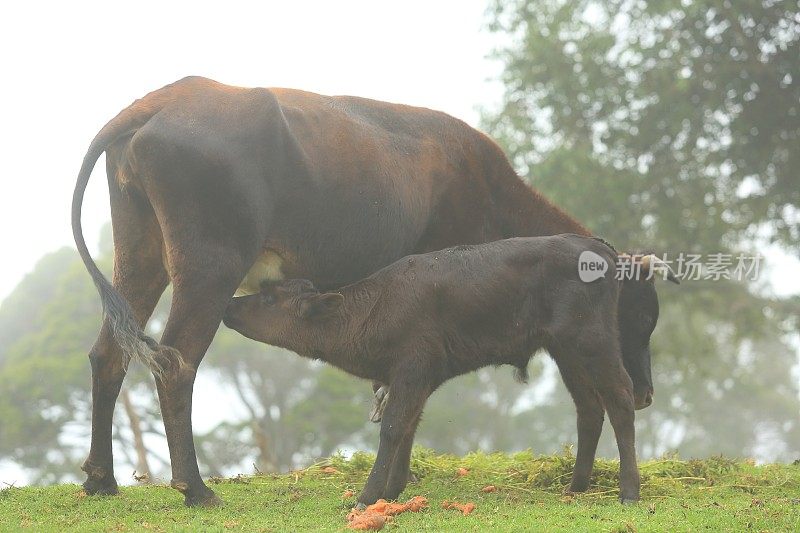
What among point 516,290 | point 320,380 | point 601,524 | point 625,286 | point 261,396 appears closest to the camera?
point 601,524

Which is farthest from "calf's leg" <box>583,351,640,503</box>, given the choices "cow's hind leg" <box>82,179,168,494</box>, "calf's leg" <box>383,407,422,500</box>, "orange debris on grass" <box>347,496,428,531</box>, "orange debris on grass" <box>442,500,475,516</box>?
"cow's hind leg" <box>82,179,168,494</box>

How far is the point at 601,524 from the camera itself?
552 cm

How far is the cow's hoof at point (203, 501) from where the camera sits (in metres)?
6.40

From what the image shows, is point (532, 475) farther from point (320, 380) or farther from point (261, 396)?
point (261, 396)

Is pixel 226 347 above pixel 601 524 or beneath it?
above

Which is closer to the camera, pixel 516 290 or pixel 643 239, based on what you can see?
pixel 516 290

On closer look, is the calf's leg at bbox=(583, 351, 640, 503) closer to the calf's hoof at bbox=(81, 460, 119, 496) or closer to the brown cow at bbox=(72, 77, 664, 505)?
the brown cow at bbox=(72, 77, 664, 505)

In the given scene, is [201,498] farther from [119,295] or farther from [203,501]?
[119,295]

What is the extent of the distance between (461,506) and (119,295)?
247 cm

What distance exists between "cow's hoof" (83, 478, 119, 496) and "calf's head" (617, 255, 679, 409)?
3.81 m

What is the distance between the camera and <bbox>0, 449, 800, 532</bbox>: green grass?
5.66m

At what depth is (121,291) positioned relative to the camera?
6.84 meters

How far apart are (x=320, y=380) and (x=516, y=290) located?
22292mm

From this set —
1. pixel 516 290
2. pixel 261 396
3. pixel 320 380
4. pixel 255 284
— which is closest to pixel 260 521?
pixel 255 284
